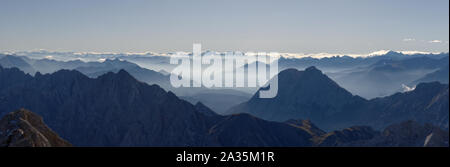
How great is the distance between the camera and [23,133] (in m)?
114

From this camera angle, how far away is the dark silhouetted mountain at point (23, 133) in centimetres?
11062

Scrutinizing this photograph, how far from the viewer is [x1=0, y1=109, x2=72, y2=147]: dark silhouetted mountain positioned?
363 feet

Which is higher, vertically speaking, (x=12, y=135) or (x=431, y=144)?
(x=12, y=135)
